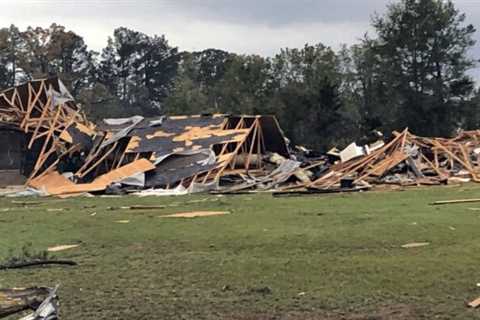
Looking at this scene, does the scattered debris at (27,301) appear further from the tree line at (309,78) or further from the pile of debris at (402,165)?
the tree line at (309,78)

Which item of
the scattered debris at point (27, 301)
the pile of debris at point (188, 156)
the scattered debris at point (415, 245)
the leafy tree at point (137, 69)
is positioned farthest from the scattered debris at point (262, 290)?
the leafy tree at point (137, 69)

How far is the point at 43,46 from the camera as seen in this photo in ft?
218

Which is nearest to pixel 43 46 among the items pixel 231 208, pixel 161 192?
pixel 161 192

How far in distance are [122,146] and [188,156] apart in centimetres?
428

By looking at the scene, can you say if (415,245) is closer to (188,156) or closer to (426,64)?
(188,156)

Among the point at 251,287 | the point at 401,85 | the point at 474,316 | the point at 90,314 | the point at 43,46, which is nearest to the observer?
the point at 474,316

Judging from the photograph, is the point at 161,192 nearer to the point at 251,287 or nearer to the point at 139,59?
the point at 251,287

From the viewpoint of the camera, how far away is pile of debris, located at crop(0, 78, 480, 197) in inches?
988

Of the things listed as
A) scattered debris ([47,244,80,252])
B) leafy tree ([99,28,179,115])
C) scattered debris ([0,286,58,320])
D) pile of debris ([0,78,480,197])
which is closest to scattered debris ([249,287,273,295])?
scattered debris ([0,286,58,320])

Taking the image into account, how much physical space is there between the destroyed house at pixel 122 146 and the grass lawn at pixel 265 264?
1058 cm

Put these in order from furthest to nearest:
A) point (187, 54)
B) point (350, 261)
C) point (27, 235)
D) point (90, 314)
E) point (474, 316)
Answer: point (187, 54), point (27, 235), point (350, 261), point (90, 314), point (474, 316)

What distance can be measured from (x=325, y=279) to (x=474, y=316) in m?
1.97

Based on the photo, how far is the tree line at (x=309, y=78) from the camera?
47781mm

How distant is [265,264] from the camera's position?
28.0 feet
